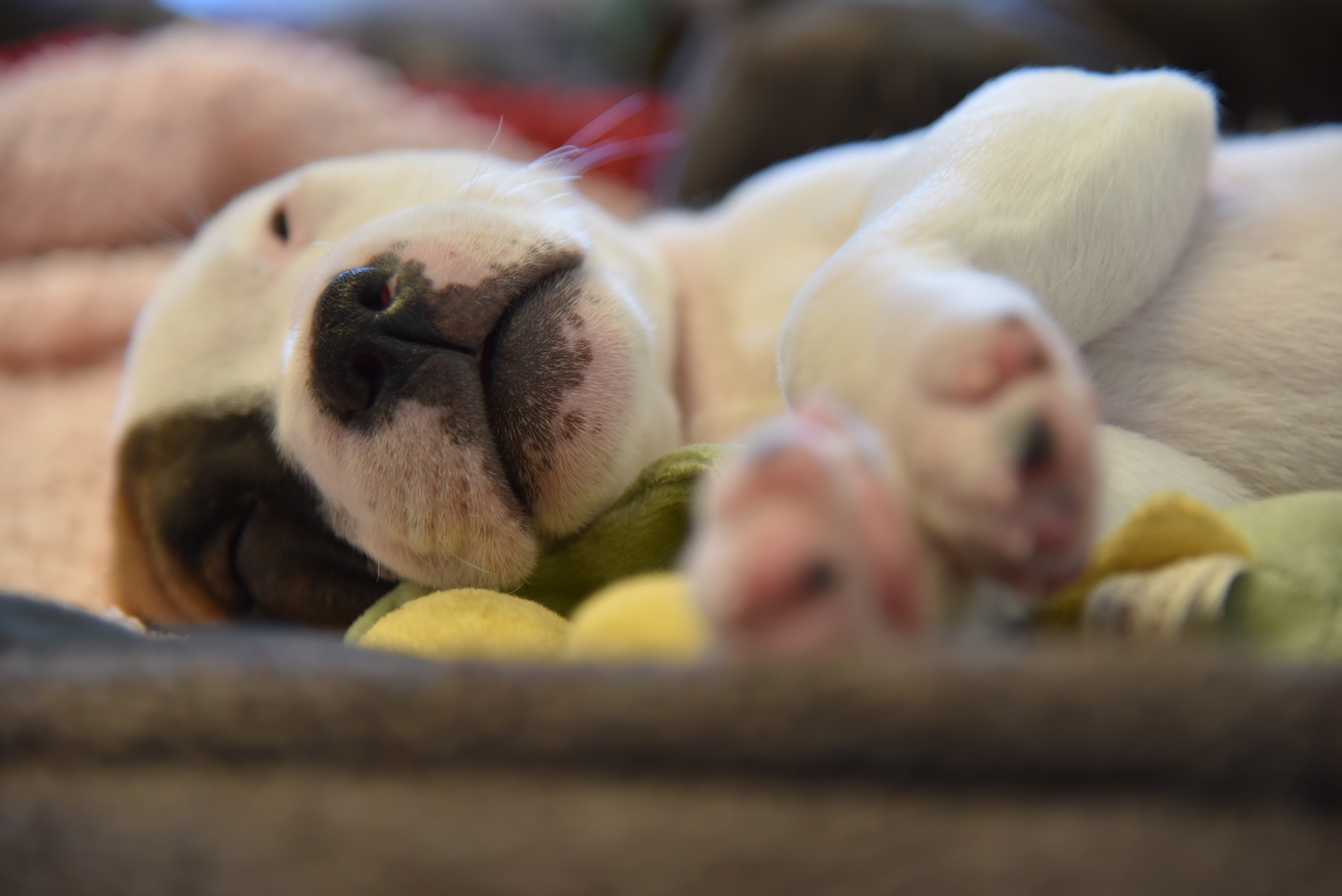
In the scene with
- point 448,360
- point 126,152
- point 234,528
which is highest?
point 448,360

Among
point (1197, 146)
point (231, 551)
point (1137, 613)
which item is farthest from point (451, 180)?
point (1137, 613)

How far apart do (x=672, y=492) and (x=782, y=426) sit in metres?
0.30

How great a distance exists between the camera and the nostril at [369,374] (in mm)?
779

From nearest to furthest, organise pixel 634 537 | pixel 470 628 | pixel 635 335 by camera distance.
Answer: pixel 470 628
pixel 634 537
pixel 635 335

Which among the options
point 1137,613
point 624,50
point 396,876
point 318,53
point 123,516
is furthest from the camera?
point 624,50

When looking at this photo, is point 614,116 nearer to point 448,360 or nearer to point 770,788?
point 448,360

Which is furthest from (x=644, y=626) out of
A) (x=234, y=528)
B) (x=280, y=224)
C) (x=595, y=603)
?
(x=280, y=224)

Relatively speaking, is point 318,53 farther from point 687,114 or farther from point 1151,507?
point 1151,507

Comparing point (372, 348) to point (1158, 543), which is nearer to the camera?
point (1158, 543)

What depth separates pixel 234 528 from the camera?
980mm

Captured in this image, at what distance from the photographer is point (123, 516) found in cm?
107

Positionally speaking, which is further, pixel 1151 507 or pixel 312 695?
pixel 1151 507

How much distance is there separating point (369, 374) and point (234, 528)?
31cm

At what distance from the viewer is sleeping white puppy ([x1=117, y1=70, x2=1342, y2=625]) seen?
728 mm
